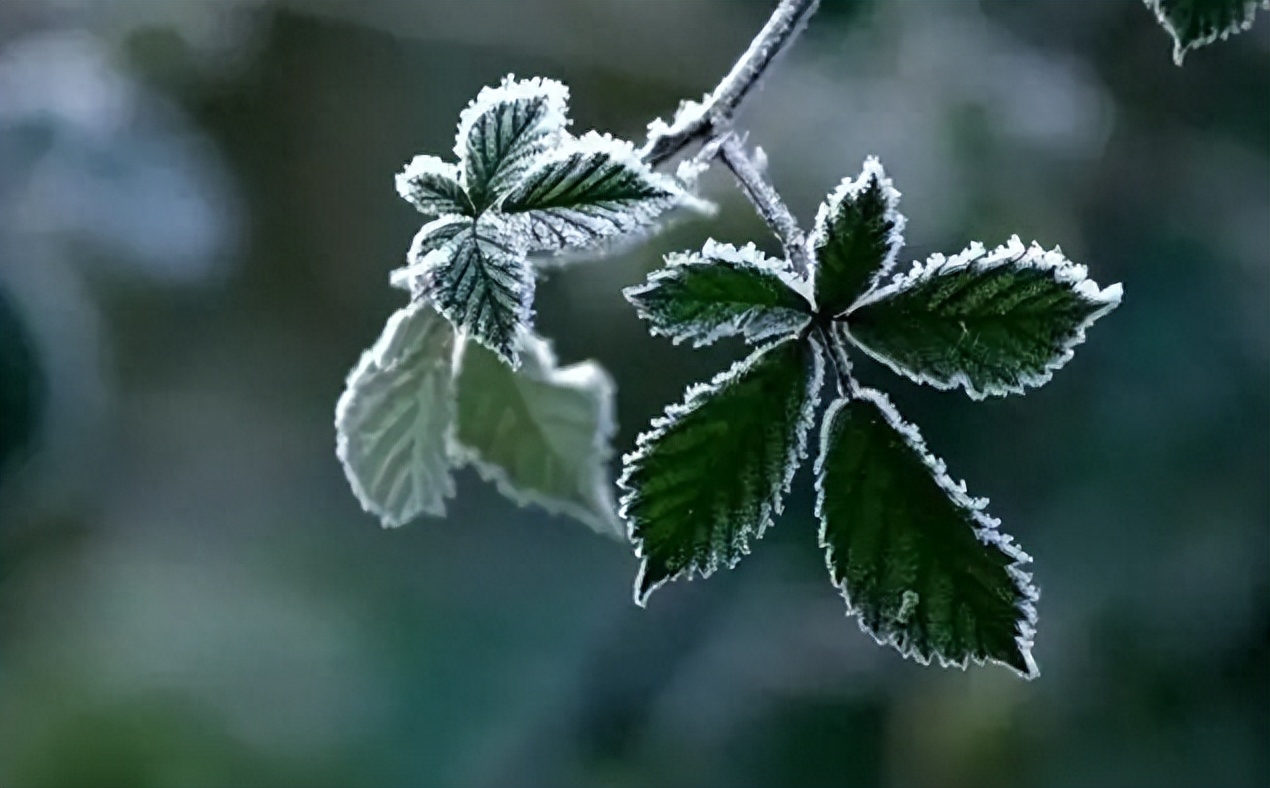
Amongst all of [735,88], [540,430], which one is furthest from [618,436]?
[735,88]

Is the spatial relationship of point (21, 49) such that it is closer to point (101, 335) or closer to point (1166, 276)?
point (101, 335)

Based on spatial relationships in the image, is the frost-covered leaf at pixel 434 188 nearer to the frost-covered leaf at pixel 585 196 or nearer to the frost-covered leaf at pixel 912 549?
the frost-covered leaf at pixel 585 196

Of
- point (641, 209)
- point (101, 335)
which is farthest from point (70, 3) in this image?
point (641, 209)

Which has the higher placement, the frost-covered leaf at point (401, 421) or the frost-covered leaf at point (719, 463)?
the frost-covered leaf at point (401, 421)

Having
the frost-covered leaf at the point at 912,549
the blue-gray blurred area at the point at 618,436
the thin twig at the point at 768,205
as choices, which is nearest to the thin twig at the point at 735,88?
the thin twig at the point at 768,205

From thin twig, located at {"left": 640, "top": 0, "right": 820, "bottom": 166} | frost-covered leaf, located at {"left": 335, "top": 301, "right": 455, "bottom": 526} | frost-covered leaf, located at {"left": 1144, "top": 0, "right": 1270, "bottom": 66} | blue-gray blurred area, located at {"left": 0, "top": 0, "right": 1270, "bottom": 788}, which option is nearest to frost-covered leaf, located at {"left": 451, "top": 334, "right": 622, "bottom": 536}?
frost-covered leaf, located at {"left": 335, "top": 301, "right": 455, "bottom": 526}
